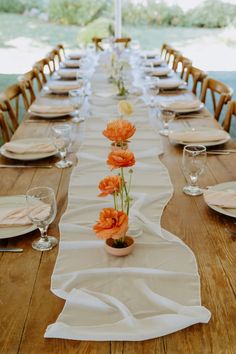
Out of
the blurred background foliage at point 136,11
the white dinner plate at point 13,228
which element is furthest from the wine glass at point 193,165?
the blurred background foliage at point 136,11

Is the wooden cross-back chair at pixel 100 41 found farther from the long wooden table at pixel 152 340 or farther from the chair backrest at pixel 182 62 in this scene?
the long wooden table at pixel 152 340

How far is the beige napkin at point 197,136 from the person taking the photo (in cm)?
176

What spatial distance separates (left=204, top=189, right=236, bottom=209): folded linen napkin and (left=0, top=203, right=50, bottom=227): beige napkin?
1.59 ft

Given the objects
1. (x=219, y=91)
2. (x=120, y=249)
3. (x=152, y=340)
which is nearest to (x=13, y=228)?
(x=120, y=249)

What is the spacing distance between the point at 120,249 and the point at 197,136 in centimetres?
94

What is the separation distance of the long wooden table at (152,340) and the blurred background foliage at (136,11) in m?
6.57

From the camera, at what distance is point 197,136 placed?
1.79 metres

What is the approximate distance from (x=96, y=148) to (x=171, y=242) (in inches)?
31.4

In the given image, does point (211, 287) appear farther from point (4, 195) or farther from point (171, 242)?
point (4, 195)

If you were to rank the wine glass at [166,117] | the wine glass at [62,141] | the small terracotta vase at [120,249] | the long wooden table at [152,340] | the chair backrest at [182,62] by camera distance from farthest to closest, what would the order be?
1. the chair backrest at [182,62]
2. the wine glass at [166,117]
3. the wine glass at [62,141]
4. the small terracotta vase at [120,249]
5. the long wooden table at [152,340]

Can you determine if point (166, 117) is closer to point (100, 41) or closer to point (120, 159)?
point (120, 159)

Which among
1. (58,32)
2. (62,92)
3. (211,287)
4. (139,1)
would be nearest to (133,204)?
(211,287)

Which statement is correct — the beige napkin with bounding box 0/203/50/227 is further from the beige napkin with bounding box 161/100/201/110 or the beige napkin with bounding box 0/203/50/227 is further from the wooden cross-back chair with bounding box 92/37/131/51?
the wooden cross-back chair with bounding box 92/37/131/51

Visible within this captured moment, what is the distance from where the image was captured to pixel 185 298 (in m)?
0.85
